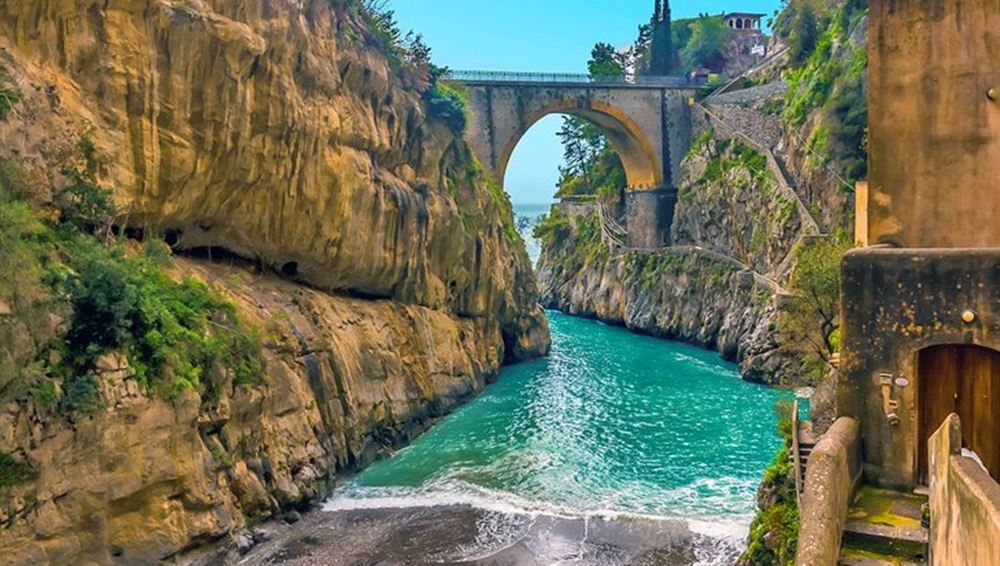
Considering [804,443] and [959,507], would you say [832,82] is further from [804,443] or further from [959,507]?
[959,507]

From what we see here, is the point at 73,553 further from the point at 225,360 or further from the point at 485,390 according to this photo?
the point at 485,390

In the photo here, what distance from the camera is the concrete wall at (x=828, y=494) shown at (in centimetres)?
783

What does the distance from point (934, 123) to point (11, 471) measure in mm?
14028

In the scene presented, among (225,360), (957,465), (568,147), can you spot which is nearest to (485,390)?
(225,360)

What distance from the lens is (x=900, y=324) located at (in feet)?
30.7

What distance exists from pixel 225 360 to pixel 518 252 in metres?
26.3

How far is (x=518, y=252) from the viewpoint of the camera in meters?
42.5

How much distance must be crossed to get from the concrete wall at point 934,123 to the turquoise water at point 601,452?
8486mm

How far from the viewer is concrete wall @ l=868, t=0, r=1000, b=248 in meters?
10.1

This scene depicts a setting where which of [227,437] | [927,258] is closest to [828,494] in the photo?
A: [927,258]

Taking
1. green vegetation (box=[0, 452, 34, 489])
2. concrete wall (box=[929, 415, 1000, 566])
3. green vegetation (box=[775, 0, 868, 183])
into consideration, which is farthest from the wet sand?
green vegetation (box=[775, 0, 868, 183])

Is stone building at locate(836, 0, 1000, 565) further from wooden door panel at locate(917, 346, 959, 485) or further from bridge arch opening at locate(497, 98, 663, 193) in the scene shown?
bridge arch opening at locate(497, 98, 663, 193)

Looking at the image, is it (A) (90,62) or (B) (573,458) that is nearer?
(A) (90,62)

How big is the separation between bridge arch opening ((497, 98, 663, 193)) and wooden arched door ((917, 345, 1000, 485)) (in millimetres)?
38196
